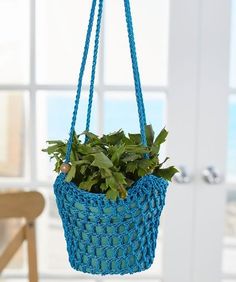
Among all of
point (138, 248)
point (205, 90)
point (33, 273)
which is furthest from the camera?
point (205, 90)

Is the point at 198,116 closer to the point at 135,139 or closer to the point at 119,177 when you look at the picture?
the point at 135,139

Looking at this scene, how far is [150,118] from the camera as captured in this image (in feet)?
5.23

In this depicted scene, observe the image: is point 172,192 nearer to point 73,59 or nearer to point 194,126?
point 194,126

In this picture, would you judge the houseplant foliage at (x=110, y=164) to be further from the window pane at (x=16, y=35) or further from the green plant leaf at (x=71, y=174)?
the window pane at (x=16, y=35)

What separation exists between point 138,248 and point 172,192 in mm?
736

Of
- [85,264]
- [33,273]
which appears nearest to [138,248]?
[85,264]

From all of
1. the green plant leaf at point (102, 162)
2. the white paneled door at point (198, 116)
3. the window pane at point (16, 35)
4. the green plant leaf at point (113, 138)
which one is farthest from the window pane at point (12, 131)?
the green plant leaf at point (102, 162)

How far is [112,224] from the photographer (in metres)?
0.82

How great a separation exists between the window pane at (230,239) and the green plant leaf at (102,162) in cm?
90

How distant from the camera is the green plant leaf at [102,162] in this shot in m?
0.78

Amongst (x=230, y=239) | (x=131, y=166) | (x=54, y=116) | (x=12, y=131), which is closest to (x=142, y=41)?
(x=54, y=116)

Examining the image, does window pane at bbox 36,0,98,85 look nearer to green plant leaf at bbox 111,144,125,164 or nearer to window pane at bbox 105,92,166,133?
window pane at bbox 105,92,166,133

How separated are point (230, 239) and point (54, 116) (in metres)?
0.66

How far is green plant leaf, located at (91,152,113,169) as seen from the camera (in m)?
0.78
